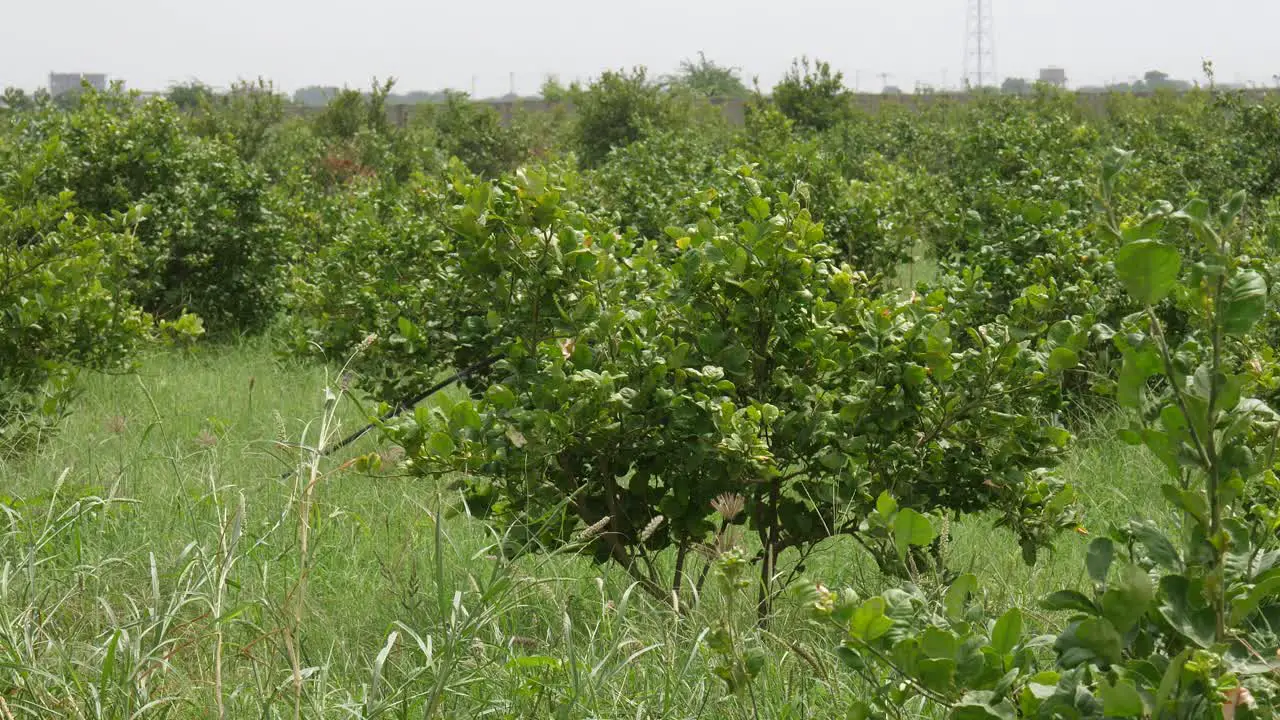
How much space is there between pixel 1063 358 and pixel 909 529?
110cm

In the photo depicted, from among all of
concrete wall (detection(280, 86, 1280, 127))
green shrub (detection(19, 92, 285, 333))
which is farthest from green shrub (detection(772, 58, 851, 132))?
green shrub (detection(19, 92, 285, 333))

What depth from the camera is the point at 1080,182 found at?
664 cm

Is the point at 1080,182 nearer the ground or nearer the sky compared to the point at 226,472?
nearer the sky

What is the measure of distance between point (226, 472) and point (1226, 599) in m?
4.58

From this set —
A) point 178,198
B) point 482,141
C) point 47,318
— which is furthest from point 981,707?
point 482,141

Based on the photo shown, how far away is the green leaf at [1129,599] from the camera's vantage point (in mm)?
1479

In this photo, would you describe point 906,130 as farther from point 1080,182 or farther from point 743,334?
point 743,334

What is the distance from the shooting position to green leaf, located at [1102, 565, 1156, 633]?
1479mm

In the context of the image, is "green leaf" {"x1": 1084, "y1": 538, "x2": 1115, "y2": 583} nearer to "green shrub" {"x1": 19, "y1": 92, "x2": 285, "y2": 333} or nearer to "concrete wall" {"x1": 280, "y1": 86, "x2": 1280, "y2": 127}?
"green shrub" {"x1": 19, "y1": 92, "x2": 285, "y2": 333}

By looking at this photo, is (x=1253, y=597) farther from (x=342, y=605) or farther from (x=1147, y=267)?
(x=342, y=605)

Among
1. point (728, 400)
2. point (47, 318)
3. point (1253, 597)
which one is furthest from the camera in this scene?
point (47, 318)

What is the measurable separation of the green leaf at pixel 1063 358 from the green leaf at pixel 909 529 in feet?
3.25

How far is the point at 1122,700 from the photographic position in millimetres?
1344

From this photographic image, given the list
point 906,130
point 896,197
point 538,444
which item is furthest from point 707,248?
point 906,130
